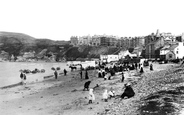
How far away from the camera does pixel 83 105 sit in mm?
16156

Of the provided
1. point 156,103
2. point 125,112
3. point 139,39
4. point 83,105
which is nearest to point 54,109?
point 83,105

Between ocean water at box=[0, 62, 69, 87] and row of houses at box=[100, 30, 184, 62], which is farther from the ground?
row of houses at box=[100, 30, 184, 62]

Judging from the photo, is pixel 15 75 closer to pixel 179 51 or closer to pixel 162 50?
pixel 162 50

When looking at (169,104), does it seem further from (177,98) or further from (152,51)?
(152,51)

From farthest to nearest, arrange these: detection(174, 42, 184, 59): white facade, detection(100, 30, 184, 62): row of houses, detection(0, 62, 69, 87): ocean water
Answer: detection(100, 30, 184, 62): row of houses, detection(174, 42, 184, 59): white facade, detection(0, 62, 69, 87): ocean water

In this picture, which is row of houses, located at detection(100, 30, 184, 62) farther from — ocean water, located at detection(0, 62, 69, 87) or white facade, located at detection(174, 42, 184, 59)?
ocean water, located at detection(0, 62, 69, 87)

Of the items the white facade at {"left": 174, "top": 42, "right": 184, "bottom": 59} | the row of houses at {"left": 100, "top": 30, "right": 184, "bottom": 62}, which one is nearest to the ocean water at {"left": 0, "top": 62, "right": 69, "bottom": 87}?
the row of houses at {"left": 100, "top": 30, "right": 184, "bottom": 62}

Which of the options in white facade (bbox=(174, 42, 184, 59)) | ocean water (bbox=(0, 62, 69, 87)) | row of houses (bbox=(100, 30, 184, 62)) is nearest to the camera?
ocean water (bbox=(0, 62, 69, 87))

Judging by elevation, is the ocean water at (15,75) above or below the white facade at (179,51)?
below

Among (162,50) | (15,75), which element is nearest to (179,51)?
(162,50)

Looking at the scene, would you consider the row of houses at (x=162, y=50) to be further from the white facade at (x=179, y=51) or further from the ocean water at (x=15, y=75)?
the ocean water at (x=15, y=75)

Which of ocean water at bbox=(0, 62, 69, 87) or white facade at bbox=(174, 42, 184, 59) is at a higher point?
white facade at bbox=(174, 42, 184, 59)

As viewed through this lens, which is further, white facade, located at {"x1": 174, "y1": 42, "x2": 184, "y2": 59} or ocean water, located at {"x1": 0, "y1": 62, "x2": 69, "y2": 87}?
white facade, located at {"x1": 174, "y1": 42, "x2": 184, "y2": 59}

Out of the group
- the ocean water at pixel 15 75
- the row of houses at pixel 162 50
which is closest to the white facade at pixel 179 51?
the row of houses at pixel 162 50
